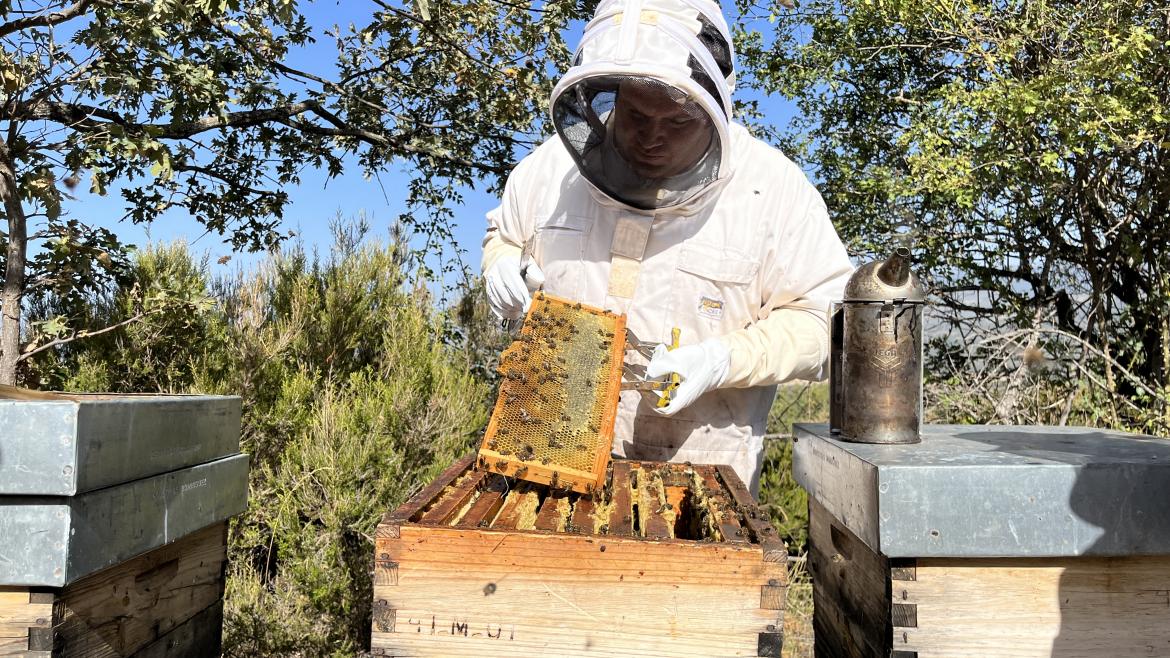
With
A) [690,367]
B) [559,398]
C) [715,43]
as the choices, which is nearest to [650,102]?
[715,43]

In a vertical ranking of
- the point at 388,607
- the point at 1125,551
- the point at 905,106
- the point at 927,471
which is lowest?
the point at 388,607

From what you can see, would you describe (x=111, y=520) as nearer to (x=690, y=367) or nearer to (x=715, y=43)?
(x=690, y=367)

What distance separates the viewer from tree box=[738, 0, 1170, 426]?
489 centimetres

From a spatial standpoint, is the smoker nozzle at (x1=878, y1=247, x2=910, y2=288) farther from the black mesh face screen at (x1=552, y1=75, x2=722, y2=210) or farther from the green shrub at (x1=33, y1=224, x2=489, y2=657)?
the green shrub at (x1=33, y1=224, x2=489, y2=657)

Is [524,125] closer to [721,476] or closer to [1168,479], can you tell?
[721,476]

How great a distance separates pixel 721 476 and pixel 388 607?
1061 mm

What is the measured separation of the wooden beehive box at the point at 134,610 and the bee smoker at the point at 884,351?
1.68 meters

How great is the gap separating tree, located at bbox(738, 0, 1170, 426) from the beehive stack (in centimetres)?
457

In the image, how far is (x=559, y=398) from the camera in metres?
2.29

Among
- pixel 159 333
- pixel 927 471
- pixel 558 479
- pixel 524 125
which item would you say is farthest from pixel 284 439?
pixel 927 471

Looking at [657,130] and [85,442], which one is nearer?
[85,442]

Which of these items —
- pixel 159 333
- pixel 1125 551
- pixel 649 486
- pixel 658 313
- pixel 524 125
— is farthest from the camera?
pixel 524 125

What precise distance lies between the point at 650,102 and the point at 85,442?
1.71 metres

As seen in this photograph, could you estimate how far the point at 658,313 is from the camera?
2.76 metres
